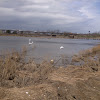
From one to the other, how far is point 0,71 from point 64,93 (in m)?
3.17

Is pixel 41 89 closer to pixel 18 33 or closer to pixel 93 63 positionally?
pixel 93 63

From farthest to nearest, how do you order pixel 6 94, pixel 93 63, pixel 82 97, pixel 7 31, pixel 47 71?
pixel 7 31, pixel 93 63, pixel 47 71, pixel 82 97, pixel 6 94

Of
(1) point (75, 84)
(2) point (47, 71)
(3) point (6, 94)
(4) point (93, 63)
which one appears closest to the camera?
(3) point (6, 94)

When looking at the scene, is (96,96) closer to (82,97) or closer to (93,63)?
(82,97)

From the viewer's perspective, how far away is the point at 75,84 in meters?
7.00

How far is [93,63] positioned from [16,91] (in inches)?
318

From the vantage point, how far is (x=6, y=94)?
5473 mm

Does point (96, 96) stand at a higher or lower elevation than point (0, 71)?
lower

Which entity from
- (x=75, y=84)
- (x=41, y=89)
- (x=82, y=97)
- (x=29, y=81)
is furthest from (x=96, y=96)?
(x=29, y=81)

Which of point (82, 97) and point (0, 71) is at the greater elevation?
point (0, 71)

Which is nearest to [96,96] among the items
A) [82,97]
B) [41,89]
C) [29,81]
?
[82,97]

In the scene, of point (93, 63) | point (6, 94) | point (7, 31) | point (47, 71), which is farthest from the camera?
point (7, 31)

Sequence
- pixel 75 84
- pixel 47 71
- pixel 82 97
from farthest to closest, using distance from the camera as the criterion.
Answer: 1. pixel 47 71
2. pixel 75 84
3. pixel 82 97

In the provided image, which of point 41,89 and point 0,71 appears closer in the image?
point 41,89
